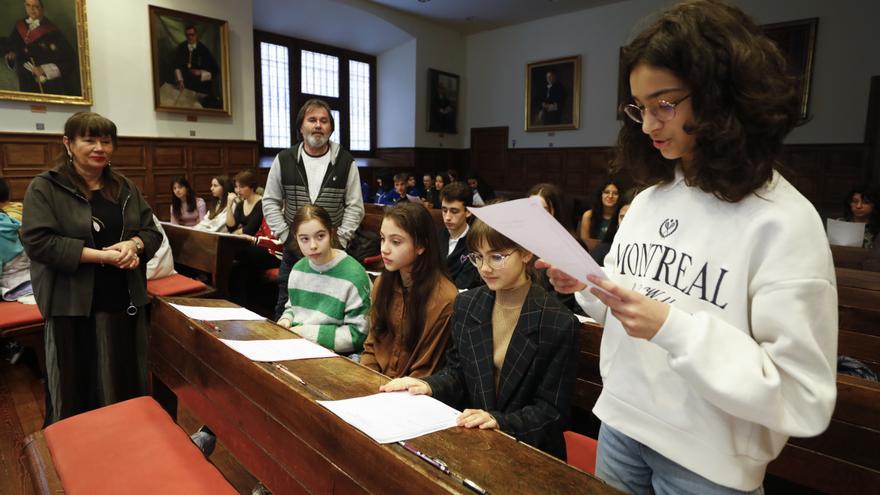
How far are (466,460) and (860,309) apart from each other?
2602 mm

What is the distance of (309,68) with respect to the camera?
1127 centimetres

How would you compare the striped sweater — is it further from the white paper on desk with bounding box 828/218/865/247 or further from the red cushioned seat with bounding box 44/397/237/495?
the white paper on desk with bounding box 828/218/865/247

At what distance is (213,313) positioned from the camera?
219 cm

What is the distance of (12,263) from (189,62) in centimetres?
546

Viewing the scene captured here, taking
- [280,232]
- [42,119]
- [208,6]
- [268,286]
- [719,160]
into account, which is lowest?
[268,286]

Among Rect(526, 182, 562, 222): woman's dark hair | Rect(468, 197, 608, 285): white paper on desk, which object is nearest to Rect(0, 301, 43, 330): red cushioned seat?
Rect(526, 182, 562, 222): woman's dark hair

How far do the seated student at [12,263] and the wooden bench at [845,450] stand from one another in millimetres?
4245

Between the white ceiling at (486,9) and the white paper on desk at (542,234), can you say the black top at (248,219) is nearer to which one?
the white paper on desk at (542,234)

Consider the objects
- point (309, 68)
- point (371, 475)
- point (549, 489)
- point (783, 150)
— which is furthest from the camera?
point (309, 68)

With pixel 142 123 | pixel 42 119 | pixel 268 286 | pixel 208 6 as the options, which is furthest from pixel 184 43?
pixel 268 286

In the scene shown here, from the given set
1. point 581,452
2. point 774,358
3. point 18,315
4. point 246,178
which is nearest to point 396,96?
point 246,178

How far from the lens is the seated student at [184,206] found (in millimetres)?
7164

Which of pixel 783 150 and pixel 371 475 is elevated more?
pixel 783 150

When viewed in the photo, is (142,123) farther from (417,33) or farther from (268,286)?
(417,33)
